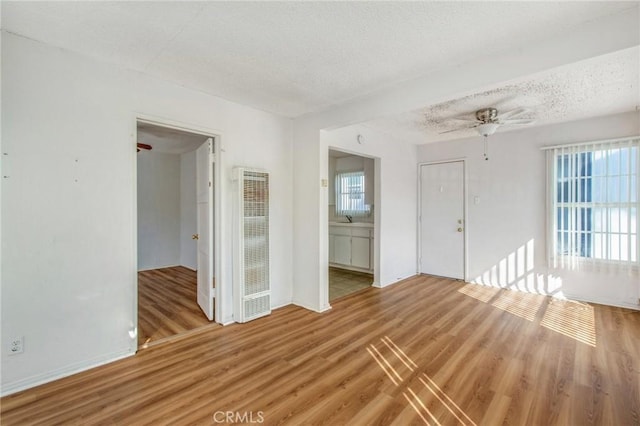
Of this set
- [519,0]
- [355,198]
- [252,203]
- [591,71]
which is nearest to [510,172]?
[591,71]

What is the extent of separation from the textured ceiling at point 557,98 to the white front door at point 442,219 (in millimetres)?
1026

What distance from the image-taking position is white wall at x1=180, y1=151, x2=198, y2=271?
6.28m

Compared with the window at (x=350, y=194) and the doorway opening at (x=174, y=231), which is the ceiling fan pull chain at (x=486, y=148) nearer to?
the window at (x=350, y=194)

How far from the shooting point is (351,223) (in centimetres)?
600

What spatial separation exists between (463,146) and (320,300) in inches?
147

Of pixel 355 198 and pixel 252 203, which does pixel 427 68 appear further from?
pixel 355 198

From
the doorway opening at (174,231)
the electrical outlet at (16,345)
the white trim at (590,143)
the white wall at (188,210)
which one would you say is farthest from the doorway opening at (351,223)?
the electrical outlet at (16,345)

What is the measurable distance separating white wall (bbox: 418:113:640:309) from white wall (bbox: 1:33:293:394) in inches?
184

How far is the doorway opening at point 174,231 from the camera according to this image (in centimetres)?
337

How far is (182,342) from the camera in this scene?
286cm

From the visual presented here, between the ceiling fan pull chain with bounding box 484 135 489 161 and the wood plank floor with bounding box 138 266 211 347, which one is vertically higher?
the ceiling fan pull chain with bounding box 484 135 489 161

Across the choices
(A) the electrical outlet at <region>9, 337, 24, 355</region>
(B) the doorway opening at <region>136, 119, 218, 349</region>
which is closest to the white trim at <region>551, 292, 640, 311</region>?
(B) the doorway opening at <region>136, 119, 218, 349</region>

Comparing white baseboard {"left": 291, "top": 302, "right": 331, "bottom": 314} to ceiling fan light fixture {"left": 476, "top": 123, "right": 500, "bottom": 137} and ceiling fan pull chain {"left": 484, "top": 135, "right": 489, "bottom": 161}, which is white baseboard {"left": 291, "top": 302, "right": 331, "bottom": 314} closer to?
ceiling fan light fixture {"left": 476, "top": 123, "right": 500, "bottom": 137}
